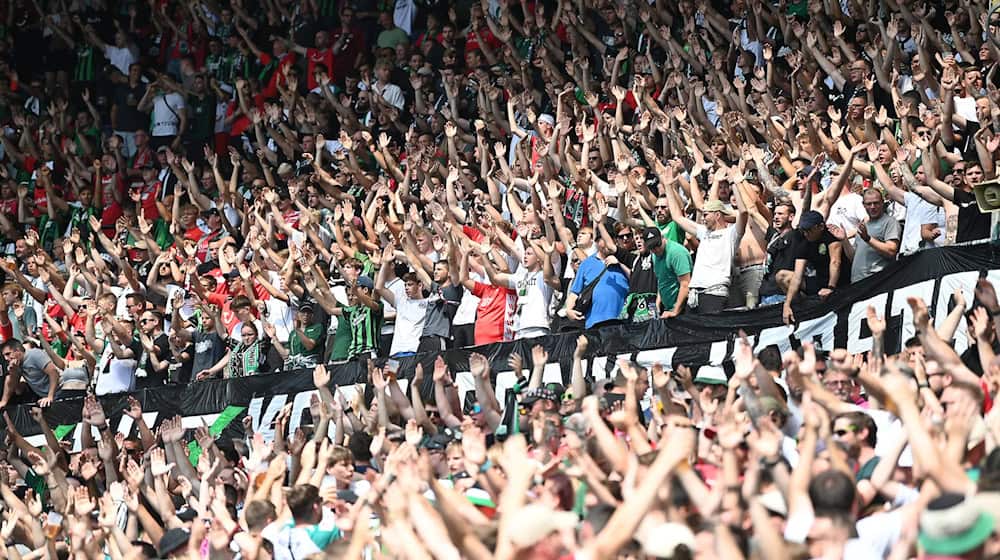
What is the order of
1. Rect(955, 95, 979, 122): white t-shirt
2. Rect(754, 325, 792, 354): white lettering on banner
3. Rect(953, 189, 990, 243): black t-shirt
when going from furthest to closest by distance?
Rect(955, 95, 979, 122): white t-shirt < Rect(754, 325, 792, 354): white lettering on banner < Rect(953, 189, 990, 243): black t-shirt

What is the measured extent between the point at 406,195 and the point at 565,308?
3907mm

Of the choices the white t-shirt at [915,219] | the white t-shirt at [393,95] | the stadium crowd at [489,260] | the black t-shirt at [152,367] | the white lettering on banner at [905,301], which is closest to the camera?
the stadium crowd at [489,260]

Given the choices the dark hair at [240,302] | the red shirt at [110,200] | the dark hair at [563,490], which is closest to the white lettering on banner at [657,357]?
the dark hair at [563,490]

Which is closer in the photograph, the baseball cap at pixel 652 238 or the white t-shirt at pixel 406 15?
the baseball cap at pixel 652 238

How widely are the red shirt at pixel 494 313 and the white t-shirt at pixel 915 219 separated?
3163 millimetres

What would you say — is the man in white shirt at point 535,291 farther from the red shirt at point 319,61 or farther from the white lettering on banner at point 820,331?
the red shirt at point 319,61

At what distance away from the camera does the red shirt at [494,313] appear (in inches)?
508

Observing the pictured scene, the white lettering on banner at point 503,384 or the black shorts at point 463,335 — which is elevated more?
the black shorts at point 463,335

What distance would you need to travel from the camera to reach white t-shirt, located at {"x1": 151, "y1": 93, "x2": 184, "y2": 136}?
63.0 feet

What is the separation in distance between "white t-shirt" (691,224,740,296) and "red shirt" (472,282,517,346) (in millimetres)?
1763

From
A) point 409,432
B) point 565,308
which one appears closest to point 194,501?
point 409,432

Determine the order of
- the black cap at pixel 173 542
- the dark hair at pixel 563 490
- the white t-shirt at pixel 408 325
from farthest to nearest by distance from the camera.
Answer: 1. the white t-shirt at pixel 408 325
2. the black cap at pixel 173 542
3. the dark hair at pixel 563 490

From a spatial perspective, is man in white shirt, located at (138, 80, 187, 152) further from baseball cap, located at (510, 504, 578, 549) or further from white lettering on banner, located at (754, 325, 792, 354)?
baseball cap, located at (510, 504, 578, 549)

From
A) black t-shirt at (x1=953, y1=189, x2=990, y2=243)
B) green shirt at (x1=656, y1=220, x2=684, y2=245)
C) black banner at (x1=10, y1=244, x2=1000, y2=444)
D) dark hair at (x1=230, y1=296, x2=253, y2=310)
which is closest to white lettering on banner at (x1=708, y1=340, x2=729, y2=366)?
black banner at (x1=10, y1=244, x2=1000, y2=444)
